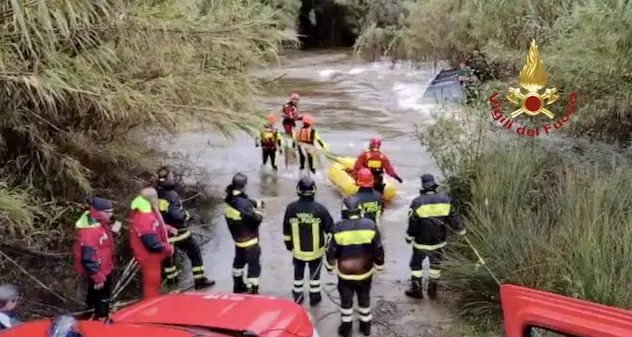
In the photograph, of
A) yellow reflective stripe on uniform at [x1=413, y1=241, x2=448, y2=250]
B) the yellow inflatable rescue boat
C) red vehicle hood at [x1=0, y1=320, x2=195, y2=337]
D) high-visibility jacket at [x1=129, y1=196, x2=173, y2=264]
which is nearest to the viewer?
red vehicle hood at [x1=0, y1=320, x2=195, y2=337]

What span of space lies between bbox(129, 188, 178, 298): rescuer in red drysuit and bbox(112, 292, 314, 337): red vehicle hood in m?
1.84

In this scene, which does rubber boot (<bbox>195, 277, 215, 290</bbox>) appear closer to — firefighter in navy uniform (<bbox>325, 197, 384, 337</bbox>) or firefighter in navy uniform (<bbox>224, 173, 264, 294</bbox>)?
firefighter in navy uniform (<bbox>224, 173, 264, 294</bbox>)

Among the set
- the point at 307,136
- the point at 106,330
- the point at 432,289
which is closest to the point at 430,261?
the point at 432,289

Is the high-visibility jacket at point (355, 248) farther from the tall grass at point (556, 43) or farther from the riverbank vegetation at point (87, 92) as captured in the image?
the tall grass at point (556, 43)

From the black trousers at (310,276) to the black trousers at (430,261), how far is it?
998mm

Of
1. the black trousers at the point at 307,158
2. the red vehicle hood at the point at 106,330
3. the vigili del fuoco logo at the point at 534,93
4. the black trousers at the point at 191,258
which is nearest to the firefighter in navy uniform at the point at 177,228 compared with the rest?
the black trousers at the point at 191,258

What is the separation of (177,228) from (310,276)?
5.02 ft

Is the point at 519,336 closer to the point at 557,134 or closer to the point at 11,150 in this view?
the point at 11,150

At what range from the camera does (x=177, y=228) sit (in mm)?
7527

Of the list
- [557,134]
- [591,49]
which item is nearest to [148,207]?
[591,49]

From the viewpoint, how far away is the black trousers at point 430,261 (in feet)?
24.0

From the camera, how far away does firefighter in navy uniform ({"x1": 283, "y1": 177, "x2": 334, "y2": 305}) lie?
22.4 ft

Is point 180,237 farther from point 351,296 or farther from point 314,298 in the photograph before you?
point 351,296

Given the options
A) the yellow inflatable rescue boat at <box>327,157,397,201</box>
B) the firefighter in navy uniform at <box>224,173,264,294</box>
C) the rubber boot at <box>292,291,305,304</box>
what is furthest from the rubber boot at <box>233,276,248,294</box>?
the yellow inflatable rescue boat at <box>327,157,397,201</box>
